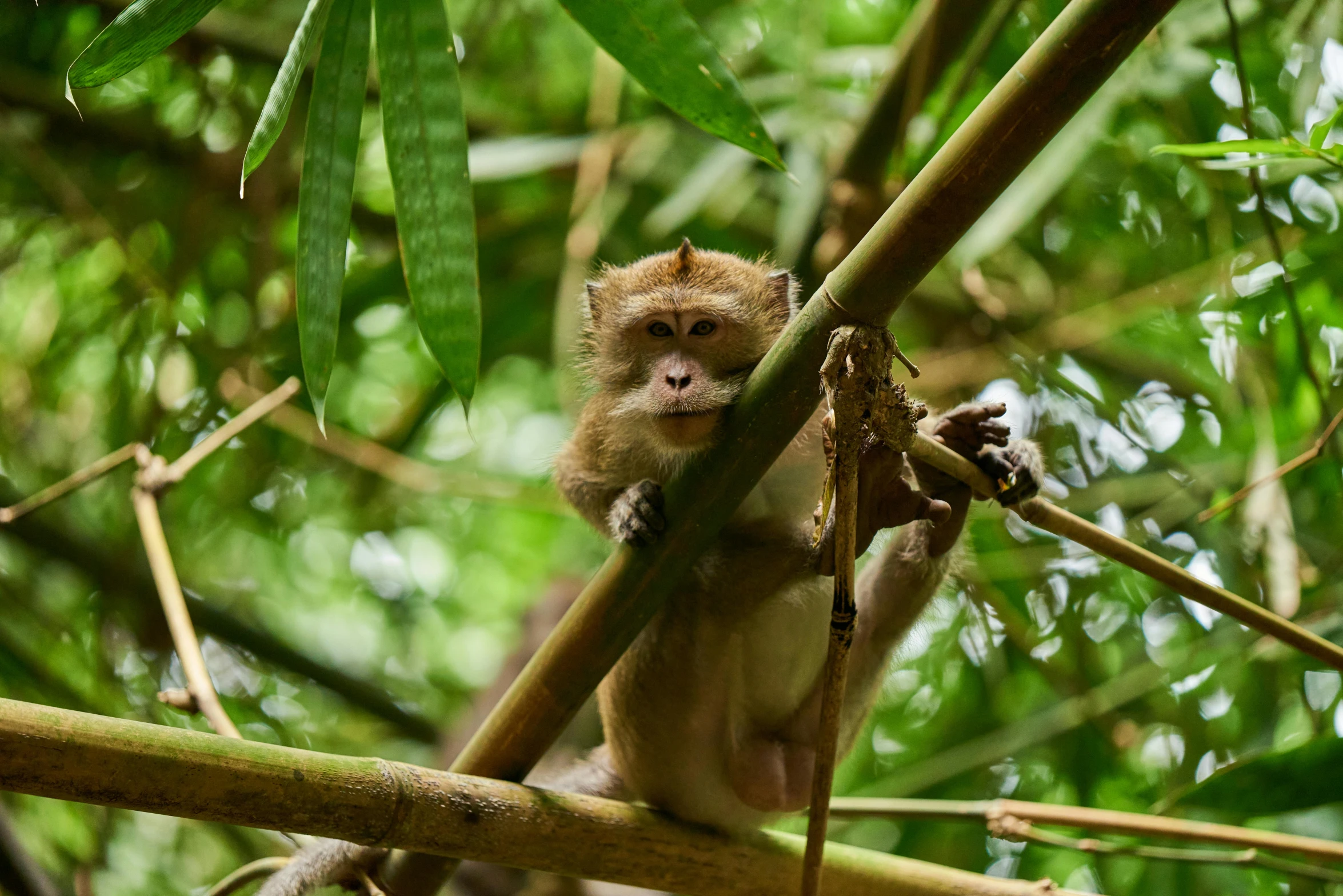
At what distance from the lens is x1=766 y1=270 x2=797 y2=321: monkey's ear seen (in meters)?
3.09

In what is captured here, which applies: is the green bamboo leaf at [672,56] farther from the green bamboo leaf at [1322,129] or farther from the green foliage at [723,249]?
the green foliage at [723,249]

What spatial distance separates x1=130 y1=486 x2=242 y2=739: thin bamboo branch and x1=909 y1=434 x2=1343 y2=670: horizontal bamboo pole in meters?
1.61

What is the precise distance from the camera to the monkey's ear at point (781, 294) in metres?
3.09

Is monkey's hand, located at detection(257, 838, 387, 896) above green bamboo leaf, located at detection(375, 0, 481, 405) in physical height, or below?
below

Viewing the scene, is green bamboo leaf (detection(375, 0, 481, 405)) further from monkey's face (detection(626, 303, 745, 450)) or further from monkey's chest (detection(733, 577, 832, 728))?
monkey's chest (detection(733, 577, 832, 728))

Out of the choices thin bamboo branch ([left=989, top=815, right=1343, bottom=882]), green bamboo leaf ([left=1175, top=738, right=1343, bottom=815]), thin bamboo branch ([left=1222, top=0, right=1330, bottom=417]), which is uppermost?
thin bamboo branch ([left=1222, top=0, right=1330, bottom=417])

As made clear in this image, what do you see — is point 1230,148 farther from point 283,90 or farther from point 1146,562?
point 283,90

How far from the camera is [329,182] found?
191 centimetres

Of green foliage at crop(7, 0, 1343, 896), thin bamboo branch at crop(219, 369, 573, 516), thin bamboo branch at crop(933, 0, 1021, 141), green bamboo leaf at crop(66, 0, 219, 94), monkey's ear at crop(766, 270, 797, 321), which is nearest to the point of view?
green bamboo leaf at crop(66, 0, 219, 94)

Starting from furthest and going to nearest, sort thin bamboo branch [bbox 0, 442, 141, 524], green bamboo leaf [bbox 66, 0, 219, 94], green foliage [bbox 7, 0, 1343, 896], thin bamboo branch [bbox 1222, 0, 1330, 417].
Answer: green foliage [bbox 7, 0, 1343, 896]
thin bamboo branch [bbox 0, 442, 141, 524]
thin bamboo branch [bbox 1222, 0, 1330, 417]
green bamboo leaf [bbox 66, 0, 219, 94]

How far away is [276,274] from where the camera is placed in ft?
17.7

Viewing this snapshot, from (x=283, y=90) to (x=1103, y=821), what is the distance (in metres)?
2.12

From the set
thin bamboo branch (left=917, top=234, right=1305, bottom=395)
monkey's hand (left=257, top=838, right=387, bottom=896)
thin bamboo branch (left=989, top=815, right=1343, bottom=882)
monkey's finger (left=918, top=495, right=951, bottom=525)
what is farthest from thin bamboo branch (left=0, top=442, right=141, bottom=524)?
thin bamboo branch (left=917, top=234, right=1305, bottom=395)

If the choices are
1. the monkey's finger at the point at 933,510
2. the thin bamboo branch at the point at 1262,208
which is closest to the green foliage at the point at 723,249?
the thin bamboo branch at the point at 1262,208
